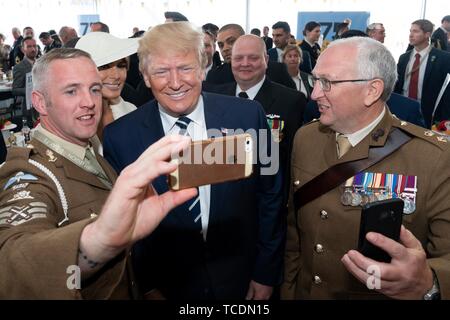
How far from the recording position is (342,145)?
192cm

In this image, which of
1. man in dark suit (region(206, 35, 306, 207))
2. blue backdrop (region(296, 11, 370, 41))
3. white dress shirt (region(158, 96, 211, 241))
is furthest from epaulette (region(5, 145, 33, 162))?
blue backdrop (region(296, 11, 370, 41))

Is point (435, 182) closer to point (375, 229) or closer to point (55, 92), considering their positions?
point (375, 229)

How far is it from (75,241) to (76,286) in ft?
0.43

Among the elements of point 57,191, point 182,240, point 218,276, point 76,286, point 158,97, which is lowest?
point 218,276

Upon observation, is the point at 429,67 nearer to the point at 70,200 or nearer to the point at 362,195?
the point at 362,195

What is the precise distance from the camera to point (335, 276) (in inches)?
72.5

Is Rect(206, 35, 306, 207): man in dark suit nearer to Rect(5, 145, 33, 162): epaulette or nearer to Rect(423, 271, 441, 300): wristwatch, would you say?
Rect(423, 271, 441, 300): wristwatch

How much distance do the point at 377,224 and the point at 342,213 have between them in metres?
0.62

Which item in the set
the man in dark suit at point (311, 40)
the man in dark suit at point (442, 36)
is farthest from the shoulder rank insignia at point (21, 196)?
the man in dark suit at point (442, 36)

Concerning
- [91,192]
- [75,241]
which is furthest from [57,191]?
[75,241]

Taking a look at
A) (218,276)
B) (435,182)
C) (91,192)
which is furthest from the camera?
(218,276)

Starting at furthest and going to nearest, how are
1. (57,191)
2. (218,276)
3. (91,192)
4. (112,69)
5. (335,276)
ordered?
(112,69) < (218,276) < (335,276) < (91,192) < (57,191)

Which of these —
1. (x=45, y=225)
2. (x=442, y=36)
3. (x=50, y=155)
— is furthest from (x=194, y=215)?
(x=442, y=36)

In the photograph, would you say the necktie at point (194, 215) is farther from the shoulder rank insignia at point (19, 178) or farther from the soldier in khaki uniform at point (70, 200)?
the shoulder rank insignia at point (19, 178)
